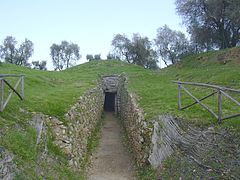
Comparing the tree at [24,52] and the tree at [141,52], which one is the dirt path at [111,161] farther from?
the tree at [24,52]

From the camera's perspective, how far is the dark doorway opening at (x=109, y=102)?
31.1 meters

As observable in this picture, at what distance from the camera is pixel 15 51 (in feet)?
172

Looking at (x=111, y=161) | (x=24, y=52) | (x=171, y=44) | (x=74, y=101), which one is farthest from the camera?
(x=24, y=52)

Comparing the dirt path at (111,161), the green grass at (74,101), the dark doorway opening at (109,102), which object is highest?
the green grass at (74,101)

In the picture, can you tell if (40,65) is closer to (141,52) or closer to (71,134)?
(141,52)

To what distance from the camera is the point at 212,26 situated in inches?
1261

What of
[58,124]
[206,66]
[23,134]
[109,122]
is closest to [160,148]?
[58,124]

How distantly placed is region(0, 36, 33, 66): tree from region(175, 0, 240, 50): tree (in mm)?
31057

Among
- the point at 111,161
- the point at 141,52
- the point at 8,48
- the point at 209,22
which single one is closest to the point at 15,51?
the point at 8,48

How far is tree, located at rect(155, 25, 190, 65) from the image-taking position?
45.7 meters

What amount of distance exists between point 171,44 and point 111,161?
117ft

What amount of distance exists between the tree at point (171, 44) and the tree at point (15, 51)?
2307 centimetres

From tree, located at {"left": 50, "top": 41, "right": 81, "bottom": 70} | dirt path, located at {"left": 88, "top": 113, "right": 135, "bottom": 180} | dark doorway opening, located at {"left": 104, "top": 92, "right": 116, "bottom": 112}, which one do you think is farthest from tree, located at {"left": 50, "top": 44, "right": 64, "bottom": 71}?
dirt path, located at {"left": 88, "top": 113, "right": 135, "bottom": 180}

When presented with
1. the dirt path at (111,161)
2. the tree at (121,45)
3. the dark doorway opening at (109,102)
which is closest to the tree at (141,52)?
the tree at (121,45)
